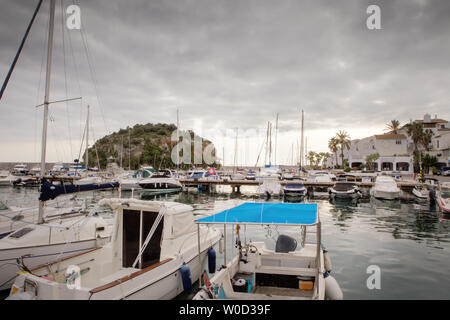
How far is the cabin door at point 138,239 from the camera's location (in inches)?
344

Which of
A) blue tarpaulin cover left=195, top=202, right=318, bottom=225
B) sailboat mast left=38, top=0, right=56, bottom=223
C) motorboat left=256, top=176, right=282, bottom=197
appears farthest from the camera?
motorboat left=256, top=176, right=282, bottom=197

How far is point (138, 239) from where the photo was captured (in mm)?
8742

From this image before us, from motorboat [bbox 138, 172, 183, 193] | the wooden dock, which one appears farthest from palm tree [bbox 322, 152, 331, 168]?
motorboat [bbox 138, 172, 183, 193]

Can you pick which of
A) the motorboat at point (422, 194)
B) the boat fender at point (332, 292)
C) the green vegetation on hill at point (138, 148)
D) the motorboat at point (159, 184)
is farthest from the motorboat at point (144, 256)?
the green vegetation on hill at point (138, 148)

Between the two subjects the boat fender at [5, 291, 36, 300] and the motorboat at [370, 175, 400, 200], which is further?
the motorboat at [370, 175, 400, 200]

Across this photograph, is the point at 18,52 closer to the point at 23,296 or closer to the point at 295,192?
the point at 23,296

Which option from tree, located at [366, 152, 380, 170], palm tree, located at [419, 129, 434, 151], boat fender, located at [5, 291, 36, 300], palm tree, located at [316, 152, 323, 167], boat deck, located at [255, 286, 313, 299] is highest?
palm tree, located at [419, 129, 434, 151]

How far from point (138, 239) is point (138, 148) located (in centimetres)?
10554

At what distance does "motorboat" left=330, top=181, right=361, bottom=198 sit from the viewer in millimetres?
32406

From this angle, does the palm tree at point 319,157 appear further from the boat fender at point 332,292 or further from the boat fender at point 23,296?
the boat fender at point 23,296

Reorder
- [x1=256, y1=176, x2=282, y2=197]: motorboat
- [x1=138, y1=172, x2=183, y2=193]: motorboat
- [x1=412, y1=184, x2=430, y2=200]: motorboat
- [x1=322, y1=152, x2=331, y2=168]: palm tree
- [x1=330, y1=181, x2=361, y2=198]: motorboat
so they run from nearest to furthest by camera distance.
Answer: [x1=412, y1=184, x2=430, y2=200]: motorboat < [x1=330, y1=181, x2=361, y2=198]: motorboat < [x1=256, y1=176, x2=282, y2=197]: motorboat < [x1=138, y1=172, x2=183, y2=193]: motorboat < [x1=322, y1=152, x2=331, y2=168]: palm tree

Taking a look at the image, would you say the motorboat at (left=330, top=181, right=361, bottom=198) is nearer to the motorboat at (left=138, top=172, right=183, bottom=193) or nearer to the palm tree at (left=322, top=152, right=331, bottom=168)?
the motorboat at (left=138, top=172, right=183, bottom=193)

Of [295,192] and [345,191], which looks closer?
[345,191]

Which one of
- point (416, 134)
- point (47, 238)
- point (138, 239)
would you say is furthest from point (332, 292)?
point (416, 134)
